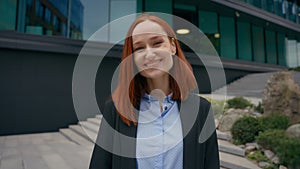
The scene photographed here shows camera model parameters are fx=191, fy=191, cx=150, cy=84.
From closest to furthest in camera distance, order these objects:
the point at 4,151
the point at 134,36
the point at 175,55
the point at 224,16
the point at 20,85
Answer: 1. the point at 134,36
2. the point at 175,55
3. the point at 4,151
4. the point at 20,85
5. the point at 224,16

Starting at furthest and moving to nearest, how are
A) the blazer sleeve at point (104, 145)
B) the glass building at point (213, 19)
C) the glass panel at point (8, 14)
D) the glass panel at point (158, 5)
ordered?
the glass panel at point (158, 5) → the glass building at point (213, 19) → the glass panel at point (8, 14) → the blazer sleeve at point (104, 145)

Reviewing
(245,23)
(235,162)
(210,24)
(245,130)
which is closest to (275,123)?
(245,130)

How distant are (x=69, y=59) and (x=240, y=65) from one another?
938 cm

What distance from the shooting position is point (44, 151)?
13.8 ft

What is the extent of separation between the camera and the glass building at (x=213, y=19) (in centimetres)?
686

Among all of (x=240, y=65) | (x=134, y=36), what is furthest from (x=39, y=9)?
(x=240, y=65)

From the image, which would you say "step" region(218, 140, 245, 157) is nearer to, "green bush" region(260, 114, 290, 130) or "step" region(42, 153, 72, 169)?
"green bush" region(260, 114, 290, 130)

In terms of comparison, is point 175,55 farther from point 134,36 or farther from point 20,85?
point 20,85

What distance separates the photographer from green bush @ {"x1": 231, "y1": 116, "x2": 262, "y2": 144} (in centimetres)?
352

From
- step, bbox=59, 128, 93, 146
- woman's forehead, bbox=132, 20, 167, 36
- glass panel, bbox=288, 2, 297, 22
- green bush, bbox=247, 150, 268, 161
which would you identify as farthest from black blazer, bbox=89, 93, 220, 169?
glass panel, bbox=288, 2, 297, 22

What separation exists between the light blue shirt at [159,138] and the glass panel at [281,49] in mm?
17503

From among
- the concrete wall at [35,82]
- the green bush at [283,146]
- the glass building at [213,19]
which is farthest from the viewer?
the glass building at [213,19]

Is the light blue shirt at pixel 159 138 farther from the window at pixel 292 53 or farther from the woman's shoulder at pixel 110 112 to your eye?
the window at pixel 292 53

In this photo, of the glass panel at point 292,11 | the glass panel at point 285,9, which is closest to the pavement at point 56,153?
the glass panel at point 285,9
